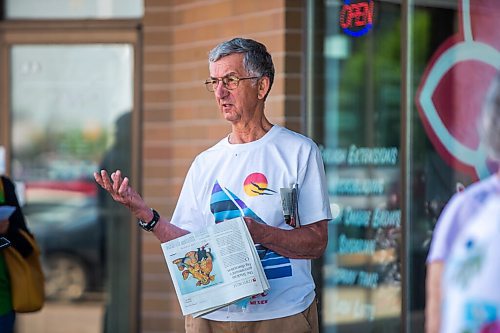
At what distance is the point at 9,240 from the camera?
6176 mm

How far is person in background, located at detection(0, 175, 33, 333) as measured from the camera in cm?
608

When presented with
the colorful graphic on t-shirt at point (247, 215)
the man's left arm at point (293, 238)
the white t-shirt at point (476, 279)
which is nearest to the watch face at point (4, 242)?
the colorful graphic on t-shirt at point (247, 215)

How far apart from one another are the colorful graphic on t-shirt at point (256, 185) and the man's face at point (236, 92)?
9.5 inches

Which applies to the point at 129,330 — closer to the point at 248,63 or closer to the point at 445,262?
the point at 248,63

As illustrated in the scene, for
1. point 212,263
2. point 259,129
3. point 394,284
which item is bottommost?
point 394,284

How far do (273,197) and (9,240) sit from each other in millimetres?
2262

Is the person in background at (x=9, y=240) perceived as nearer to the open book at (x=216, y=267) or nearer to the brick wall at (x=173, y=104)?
the brick wall at (x=173, y=104)

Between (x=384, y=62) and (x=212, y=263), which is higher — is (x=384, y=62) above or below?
above

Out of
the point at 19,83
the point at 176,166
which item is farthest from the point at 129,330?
the point at 19,83

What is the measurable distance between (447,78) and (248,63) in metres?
2.26

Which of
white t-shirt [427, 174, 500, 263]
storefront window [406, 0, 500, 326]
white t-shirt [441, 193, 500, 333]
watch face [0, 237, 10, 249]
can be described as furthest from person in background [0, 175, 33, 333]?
white t-shirt [441, 193, 500, 333]

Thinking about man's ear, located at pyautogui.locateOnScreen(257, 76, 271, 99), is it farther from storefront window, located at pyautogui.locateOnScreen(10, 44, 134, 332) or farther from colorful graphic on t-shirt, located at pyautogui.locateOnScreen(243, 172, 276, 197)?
storefront window, located at pyautogui.locateOnScreen(10, 44, 134, 332)

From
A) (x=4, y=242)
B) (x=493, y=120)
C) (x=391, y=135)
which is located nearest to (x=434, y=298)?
(x=493, y=120)

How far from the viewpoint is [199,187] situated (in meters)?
4.61
